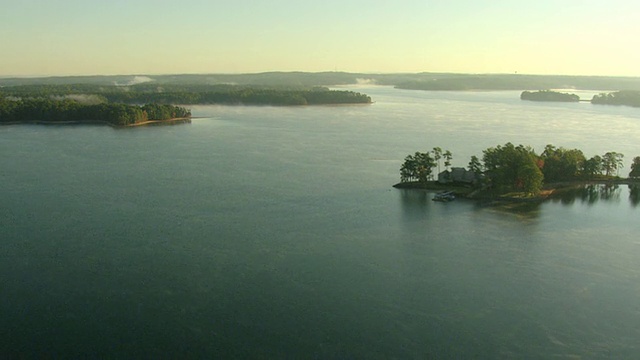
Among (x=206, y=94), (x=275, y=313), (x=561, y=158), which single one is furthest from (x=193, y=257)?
(x=206, y=94)

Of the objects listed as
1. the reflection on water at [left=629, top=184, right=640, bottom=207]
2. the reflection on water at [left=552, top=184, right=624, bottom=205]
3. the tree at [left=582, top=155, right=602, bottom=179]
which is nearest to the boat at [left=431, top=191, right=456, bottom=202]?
the reflection on water at [left=552, top=184, right=624, bottom=205]

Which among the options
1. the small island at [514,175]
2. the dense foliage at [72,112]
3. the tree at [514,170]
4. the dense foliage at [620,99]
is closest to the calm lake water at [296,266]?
the small island at [514,175]

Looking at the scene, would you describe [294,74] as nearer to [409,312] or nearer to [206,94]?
[206,94]

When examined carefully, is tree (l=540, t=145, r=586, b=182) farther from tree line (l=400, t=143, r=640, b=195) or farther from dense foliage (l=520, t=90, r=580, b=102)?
dense foliage (l=520, t=90, r=580, b=102)

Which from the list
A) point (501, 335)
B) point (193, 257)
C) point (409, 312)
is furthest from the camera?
point (193, 257)

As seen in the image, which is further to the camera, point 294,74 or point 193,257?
point 294,74
